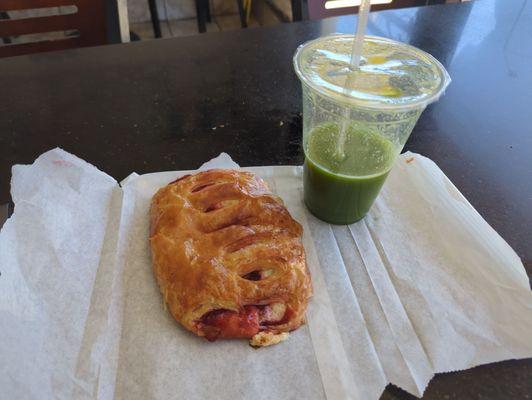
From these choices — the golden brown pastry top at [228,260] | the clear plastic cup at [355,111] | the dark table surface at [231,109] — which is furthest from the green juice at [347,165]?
the dark table surface at [231,109]

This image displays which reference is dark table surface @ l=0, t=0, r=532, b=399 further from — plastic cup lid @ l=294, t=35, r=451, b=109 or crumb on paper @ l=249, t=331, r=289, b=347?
crumb on paper @ l=249, t=331, r=289, b=347

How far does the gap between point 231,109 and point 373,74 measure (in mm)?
537

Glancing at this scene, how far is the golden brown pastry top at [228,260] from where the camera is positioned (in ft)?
2.56

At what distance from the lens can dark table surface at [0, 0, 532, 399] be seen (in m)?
1.12

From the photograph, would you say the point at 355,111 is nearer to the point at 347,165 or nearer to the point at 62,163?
the point at 347,165

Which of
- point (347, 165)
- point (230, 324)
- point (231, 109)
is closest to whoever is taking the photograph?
point (230, 324)

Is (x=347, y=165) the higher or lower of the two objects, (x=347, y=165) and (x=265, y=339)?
the higher

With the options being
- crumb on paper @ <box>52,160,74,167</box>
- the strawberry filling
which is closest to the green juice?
the strawberry filling

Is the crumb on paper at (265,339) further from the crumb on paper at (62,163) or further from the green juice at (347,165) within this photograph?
the crumb on paper at (62,163)

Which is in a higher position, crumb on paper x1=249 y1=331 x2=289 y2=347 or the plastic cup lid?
the plastic cup lid

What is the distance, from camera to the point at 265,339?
781 mm

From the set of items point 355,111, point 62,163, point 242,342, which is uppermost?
point 355,111

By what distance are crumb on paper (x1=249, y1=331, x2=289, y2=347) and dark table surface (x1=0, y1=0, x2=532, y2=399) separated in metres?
0.49

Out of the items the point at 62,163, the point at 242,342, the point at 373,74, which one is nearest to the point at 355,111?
the point at 373,74
